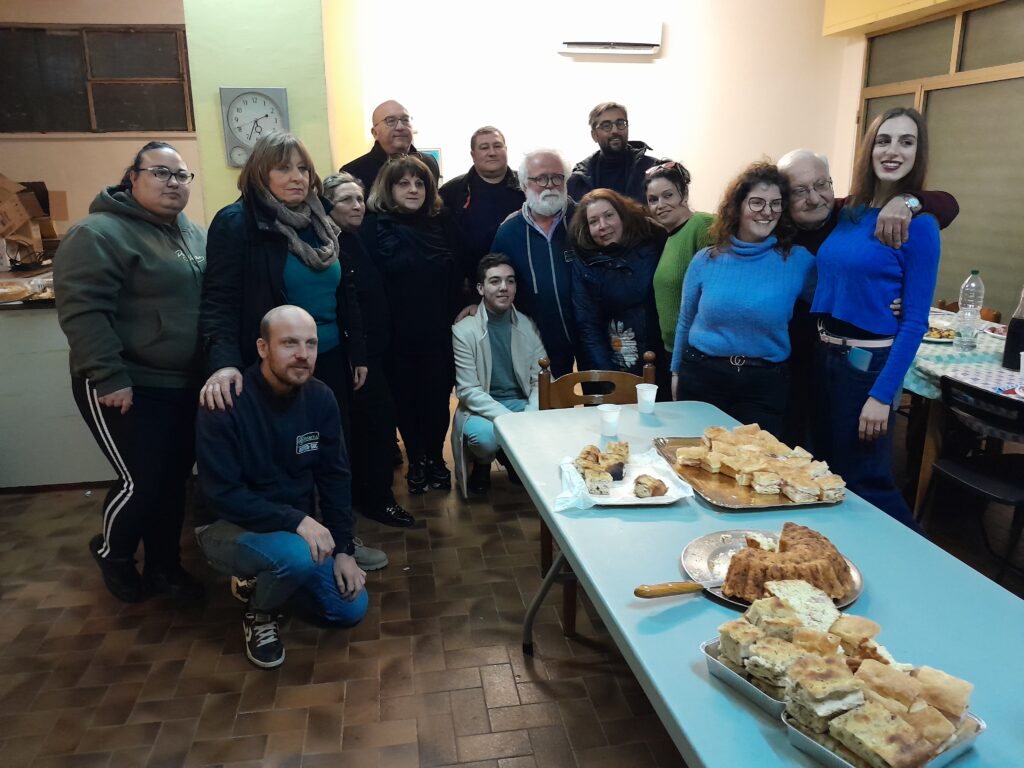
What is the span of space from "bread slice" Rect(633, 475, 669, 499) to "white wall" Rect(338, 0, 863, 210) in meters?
4.18

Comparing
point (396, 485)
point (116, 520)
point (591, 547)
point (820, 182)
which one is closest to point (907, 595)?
point (591, 547)

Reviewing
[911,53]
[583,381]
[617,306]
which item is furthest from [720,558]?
[911,53]

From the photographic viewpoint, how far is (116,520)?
247 centimetres

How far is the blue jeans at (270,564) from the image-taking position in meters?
2.24

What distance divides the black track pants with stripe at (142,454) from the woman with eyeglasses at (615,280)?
4.98ft

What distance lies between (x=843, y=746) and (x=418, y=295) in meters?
2.53

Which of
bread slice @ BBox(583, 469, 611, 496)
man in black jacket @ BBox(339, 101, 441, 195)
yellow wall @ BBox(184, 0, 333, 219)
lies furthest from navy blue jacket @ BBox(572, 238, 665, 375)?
yellow wall @ BBox(184, 0, 333, 219)

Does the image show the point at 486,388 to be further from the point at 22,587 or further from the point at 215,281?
the point at 22,587

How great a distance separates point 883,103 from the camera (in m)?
5.63

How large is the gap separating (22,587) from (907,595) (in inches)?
113

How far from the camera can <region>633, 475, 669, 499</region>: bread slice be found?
1705 mm

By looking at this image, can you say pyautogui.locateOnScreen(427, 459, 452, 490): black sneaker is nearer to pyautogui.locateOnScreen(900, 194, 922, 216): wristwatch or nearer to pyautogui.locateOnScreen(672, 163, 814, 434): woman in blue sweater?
pyautogui.locateOnScreen(672, 163, 814, 434): woman in blue sweater

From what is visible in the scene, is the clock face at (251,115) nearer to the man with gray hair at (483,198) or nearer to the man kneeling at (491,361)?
the man with gray hair at (483,198)

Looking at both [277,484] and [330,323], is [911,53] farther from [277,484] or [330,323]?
[277,484]
